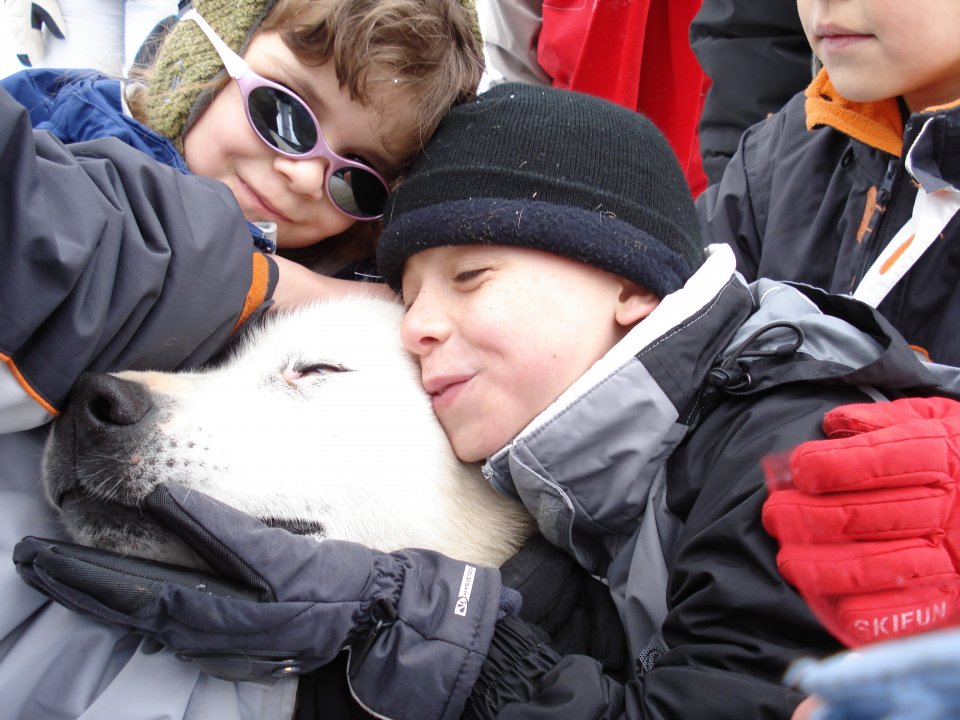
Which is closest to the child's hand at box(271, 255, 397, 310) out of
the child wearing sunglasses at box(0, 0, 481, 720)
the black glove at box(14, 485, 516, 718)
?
the child wearing sunglasses at box(0, 0, 481, 720)

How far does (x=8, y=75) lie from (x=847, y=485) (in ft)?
5.75

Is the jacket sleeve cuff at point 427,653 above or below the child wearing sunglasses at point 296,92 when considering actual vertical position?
below

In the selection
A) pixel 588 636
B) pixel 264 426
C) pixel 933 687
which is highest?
pixel 933 687

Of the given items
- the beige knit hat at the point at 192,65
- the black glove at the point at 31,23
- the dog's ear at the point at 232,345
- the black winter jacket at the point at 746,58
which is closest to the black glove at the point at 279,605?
the dog's ear at the point at 232,345

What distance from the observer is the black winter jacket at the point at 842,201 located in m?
1.39

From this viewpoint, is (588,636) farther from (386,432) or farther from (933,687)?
(933,687)

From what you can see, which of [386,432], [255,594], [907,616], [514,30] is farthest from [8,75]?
[514,30]

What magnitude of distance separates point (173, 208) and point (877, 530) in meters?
1.05

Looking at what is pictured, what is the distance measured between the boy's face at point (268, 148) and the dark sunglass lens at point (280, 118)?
0.04 metres

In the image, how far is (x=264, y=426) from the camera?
3.81 ft

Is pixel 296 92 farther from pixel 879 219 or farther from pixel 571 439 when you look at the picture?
pixel 879 219

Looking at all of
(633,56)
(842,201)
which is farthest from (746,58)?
(842,201)

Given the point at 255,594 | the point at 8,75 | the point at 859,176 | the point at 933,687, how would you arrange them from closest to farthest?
1. the point at 933,687
2. the point at 255,594
3. the point at 8,75
4. the point at 859,176

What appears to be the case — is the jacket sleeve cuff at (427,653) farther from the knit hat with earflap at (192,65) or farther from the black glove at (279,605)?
the knit hat with earflap at (192,65)
